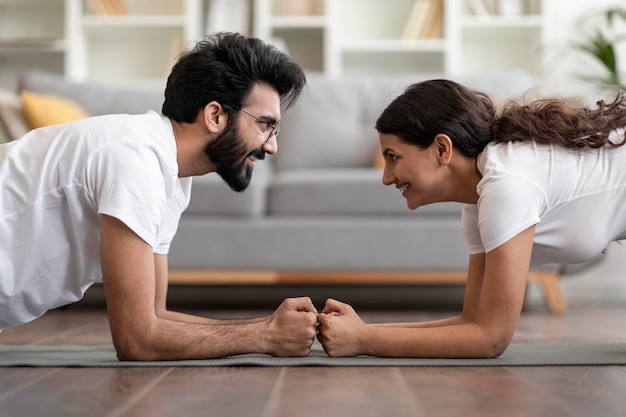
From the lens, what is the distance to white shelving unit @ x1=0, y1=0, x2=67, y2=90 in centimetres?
492

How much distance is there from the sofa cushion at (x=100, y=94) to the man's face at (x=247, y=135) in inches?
84.4

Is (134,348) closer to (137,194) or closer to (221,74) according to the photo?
(137,194)

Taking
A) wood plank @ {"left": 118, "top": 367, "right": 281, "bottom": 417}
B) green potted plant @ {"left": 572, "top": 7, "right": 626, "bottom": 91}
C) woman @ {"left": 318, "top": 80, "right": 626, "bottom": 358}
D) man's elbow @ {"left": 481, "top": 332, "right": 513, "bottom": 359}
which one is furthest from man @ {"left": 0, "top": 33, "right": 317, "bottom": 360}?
green potted plant @ {"left": 572, "top": 7, "right": 626, "bottom": 91}

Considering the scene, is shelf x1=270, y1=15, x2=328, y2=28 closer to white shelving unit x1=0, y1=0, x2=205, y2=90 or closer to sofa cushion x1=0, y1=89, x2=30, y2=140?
white shelving unit x1=0, y1=0, x2=205, y2=90

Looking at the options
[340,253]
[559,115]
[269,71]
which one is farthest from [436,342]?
[340,253]

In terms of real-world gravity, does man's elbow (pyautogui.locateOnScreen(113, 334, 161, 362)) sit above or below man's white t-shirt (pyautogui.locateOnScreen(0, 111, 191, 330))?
below

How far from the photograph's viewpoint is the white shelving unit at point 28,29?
4.92 metres

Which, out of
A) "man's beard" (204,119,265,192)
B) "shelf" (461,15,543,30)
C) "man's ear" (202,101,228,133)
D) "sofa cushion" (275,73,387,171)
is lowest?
"sofa cushion" (275,73,387,171)

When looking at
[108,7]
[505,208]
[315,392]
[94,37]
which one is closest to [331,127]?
[108,7]

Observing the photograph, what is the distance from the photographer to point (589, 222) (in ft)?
5.77

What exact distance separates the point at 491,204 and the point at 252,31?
3494mm

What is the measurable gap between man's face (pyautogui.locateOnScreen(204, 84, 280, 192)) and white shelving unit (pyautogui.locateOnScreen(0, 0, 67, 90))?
343 centimetres

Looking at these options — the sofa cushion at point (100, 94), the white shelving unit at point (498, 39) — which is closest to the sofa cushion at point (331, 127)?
the sofa cushion at point (100, 94)

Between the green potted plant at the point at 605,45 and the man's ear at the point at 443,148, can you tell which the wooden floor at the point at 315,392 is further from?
the green potted plant at the point at 605,45
